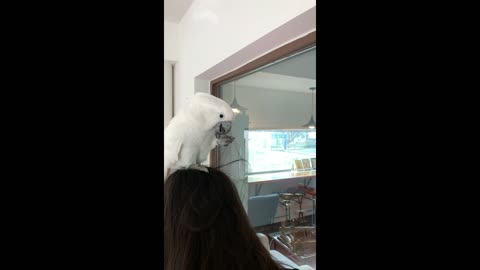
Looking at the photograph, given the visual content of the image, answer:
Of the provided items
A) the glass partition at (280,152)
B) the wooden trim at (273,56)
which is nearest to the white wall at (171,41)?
the wooden trim at (273,56)

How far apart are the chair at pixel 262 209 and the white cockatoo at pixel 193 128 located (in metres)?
0.66

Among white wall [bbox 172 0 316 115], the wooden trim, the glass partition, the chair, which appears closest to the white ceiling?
white wall [bbox 172 0 316 115]

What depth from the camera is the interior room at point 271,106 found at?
878 mm

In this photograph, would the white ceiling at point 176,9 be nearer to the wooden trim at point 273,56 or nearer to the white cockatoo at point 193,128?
the wooden trim at point 273,56

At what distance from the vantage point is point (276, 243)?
1.13 meters

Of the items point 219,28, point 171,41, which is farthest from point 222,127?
point 171,41

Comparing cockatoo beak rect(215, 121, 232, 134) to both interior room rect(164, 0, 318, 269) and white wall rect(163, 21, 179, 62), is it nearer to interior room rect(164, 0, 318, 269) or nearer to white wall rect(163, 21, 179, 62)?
interior room rect(164, 0, 318, 269)

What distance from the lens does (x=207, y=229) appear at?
0.43 meters

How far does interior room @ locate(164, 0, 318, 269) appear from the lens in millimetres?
878

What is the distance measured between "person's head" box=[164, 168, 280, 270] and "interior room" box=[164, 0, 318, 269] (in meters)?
0.30
